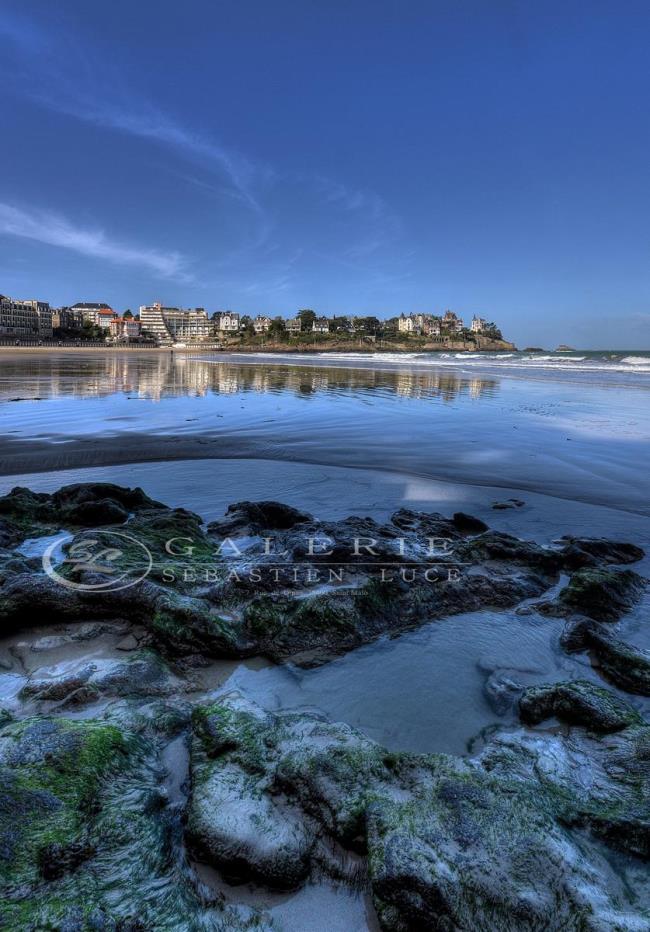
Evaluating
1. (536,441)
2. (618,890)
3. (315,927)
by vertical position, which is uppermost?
(536,441)

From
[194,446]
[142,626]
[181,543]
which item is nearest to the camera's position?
[142,626]

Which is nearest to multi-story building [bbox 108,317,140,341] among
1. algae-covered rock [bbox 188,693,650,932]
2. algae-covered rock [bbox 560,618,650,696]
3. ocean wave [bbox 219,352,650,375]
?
ocean wave [bbox 219,352,650,375]

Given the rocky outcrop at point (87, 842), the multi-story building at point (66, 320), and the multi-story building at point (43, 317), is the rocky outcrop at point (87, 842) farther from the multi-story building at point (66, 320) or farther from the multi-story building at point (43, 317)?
the multi-story building at point (66, 320)

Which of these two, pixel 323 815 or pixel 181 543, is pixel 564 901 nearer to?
pixel 323 815

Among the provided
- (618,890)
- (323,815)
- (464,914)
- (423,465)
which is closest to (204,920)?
(323,815)

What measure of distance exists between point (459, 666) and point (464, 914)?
170cm

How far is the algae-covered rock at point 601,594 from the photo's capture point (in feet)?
13.1

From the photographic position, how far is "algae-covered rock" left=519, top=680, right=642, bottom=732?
2766 mm

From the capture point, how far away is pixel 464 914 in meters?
1.73

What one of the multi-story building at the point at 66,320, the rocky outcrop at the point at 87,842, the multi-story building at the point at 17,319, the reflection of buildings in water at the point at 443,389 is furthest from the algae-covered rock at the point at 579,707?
the multi-story building at the point at 66,320

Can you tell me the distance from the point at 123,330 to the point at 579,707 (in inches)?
7663

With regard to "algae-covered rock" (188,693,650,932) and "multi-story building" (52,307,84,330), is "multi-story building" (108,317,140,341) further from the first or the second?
"algae-covered rock" (188,693,650,932)

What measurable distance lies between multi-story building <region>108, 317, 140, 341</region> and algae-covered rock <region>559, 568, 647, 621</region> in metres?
179

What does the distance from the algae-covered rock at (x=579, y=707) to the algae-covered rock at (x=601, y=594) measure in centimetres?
113
